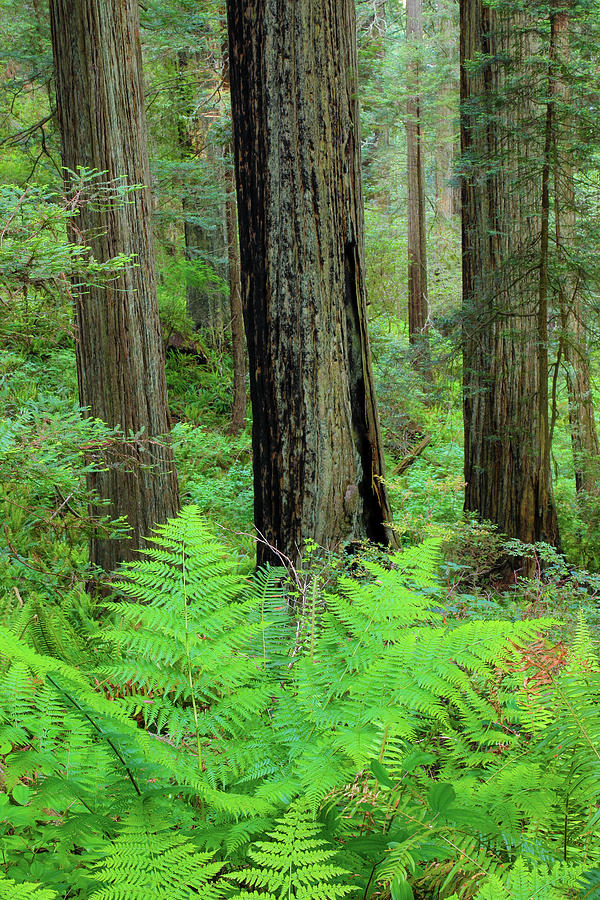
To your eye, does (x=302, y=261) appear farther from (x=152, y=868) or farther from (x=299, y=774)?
(x=152, y=868)

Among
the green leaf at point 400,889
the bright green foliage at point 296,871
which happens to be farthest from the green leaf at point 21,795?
the green leaf at point 400,889

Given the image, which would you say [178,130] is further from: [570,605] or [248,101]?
[570,605]

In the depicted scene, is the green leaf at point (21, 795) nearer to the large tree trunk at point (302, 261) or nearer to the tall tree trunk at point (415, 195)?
the large tree trunk at point (302, 261)

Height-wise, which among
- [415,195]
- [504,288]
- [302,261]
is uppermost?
[415,195]

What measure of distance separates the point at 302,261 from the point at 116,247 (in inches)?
89.2

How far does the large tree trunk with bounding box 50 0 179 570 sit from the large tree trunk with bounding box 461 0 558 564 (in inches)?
123

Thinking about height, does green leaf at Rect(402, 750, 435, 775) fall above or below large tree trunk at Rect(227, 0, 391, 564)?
below

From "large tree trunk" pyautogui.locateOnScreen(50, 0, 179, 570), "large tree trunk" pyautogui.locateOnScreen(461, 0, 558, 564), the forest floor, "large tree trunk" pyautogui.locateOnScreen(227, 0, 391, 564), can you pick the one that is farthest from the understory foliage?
"large tree trunk" pyautogui.locateOnScreen(461, 0, 558, 564)

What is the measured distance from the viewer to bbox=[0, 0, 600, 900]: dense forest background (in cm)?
114

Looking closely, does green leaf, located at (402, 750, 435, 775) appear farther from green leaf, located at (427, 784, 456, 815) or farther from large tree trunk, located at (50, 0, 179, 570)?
large tree trunk, located at (50, 0, 179, 570)

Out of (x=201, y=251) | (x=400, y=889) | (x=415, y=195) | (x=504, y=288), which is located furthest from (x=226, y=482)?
(x=415, y=195)

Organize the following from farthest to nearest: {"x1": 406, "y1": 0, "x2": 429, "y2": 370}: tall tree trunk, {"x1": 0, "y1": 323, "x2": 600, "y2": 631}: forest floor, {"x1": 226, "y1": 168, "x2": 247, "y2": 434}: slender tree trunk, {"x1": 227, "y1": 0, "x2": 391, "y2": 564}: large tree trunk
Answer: {"x1": 406, "y1": 0, "x2": 429, "y2": 370}: tall tree trunk < {"x1": 226, "y1": 168, "x2": 247, "y2": 434}: slender tree trunk < {"x1": 227, "y1": 0, "x2": 391, "y2": 564}: large tree trunk < {"x1": 0, "y1": 323, "x2": 600, "y2": 631}: forest floor

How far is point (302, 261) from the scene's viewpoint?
375 cm

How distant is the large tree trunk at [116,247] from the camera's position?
5055mm
